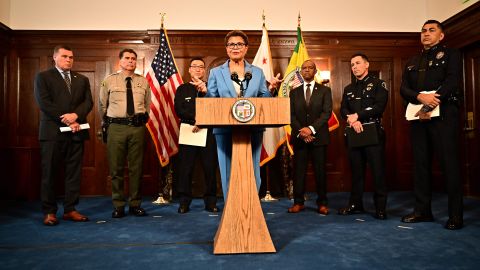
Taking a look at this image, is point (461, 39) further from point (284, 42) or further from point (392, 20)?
point (284, 42)

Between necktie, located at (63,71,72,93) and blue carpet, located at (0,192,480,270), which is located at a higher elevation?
necktie, located at (63,71,72,93)

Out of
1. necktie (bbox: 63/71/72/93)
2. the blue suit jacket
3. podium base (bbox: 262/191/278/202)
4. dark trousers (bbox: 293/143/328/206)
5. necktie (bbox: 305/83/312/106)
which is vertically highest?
necktie (bbox: 63/71/72/93)

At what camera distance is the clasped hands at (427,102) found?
2.92 m

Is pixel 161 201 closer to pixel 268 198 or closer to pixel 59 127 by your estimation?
pixel 268 198

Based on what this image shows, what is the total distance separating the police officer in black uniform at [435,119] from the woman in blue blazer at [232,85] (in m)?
1.49

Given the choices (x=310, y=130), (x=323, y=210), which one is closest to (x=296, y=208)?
(x=323, y=210)

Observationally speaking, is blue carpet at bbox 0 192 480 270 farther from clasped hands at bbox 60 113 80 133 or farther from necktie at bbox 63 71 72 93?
necktie at bbox 63 71 72 93

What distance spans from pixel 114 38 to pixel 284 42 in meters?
2.53

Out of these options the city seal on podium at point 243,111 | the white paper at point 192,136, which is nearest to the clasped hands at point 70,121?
the white paper at point 192,136

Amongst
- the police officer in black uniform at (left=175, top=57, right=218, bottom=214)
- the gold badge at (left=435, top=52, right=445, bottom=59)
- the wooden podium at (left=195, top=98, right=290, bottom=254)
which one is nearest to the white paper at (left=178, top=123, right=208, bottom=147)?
the police officer in black uniform at (left=175, top=57, right=218, bottom=214)

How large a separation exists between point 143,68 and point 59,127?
2230 millimetres

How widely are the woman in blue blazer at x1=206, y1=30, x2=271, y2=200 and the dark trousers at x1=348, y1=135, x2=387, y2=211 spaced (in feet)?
4.88

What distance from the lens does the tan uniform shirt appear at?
3.64 meters

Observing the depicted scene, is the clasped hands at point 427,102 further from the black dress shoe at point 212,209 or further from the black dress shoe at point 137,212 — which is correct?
the black dress shoe at point 137,212
